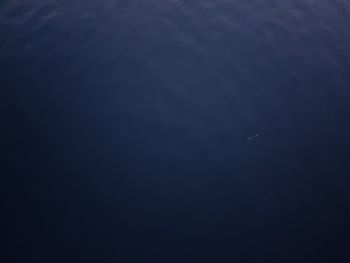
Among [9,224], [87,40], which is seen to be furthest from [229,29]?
[9,224]

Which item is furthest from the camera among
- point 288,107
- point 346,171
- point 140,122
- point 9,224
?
point 288,107

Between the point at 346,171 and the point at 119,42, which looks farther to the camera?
the point at 119,42

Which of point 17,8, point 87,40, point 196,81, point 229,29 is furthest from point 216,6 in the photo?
point 17,8

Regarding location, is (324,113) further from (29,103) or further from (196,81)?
(29,103)

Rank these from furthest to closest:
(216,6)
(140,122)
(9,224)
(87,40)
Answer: (216,6)
(87,40)
(140,122)
(9,224)

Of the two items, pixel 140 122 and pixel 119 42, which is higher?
pixel 119 42

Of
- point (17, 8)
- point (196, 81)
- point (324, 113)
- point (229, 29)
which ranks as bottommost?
point (324, 113)

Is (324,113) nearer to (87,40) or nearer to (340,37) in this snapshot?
(340,37)
